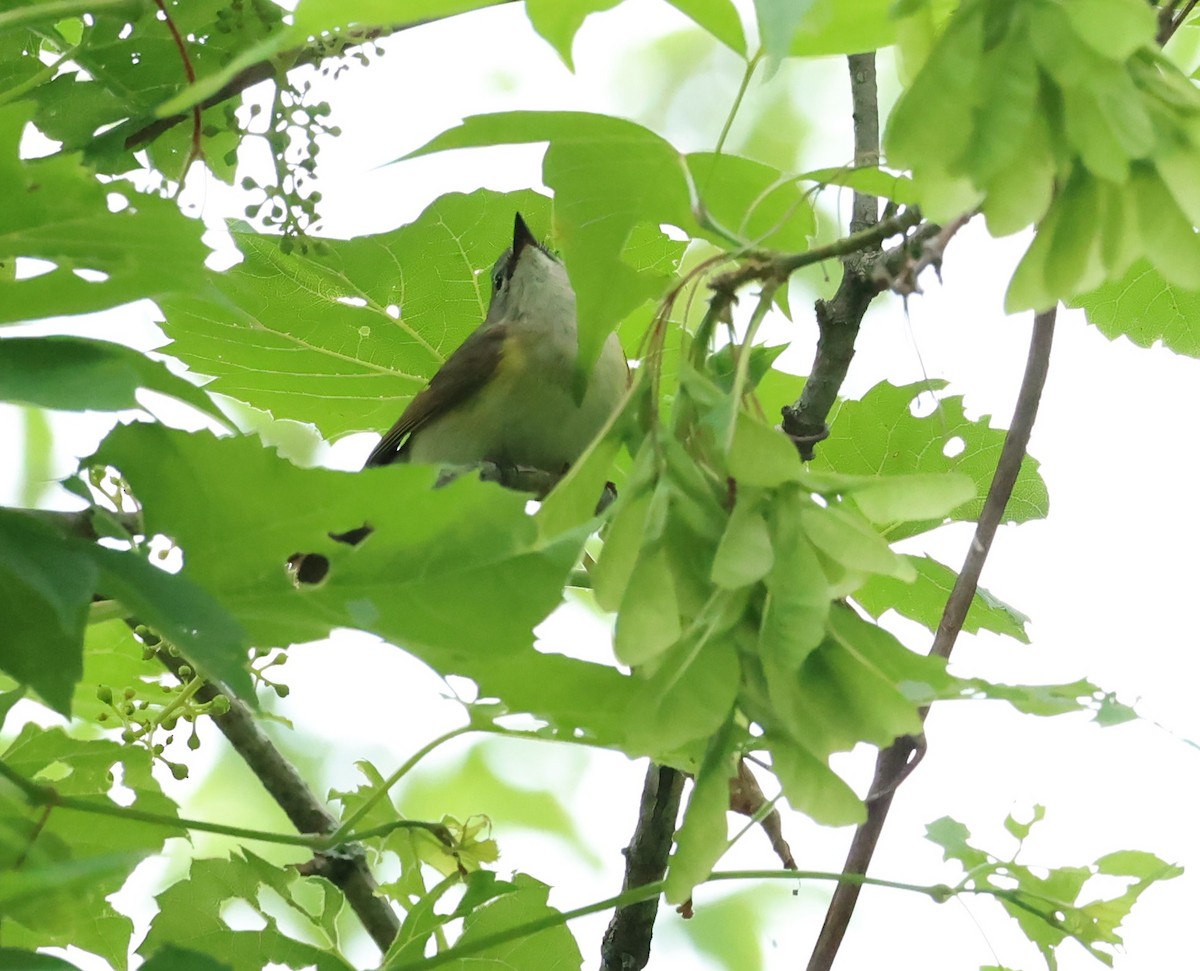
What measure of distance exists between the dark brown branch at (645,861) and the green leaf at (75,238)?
0.60 m

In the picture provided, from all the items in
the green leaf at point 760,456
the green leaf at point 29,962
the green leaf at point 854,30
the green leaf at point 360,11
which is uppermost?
the green leaf at point 854,30

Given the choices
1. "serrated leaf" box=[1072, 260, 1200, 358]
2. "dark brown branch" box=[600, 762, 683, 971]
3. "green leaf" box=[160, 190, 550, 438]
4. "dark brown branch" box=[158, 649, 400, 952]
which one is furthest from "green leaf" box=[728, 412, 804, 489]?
"green leaf" box=[160, 190, 550, 438]

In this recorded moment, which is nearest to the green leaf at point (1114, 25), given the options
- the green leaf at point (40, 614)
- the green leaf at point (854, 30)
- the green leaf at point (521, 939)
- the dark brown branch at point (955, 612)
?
the green leaf at point (854, 30)

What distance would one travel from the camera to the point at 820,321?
105 centimetres

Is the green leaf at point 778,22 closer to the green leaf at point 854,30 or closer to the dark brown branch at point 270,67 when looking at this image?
the green leaf at point 854,30

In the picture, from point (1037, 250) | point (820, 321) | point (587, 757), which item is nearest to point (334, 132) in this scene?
point (820, 321)

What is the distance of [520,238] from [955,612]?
148cm

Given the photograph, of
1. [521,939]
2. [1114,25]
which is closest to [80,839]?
[521,939]

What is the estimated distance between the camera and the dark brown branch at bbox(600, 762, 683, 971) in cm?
122

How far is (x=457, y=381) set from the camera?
217 centimetres

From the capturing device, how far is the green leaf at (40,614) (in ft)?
2.44

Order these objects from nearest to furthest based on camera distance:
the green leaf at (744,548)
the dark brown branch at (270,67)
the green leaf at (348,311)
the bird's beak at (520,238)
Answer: the green leaf at (744,548) < the dark brown branch at (270,67) < the green leaf at (348,311) < the bird's beak at (520,238)

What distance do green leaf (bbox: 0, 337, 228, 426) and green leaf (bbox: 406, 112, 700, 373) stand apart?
26cm

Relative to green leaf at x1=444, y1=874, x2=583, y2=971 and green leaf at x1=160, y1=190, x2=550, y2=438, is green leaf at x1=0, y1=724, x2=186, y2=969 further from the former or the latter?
green leaf at x1=160, y1=190, x2=550, y2=438
